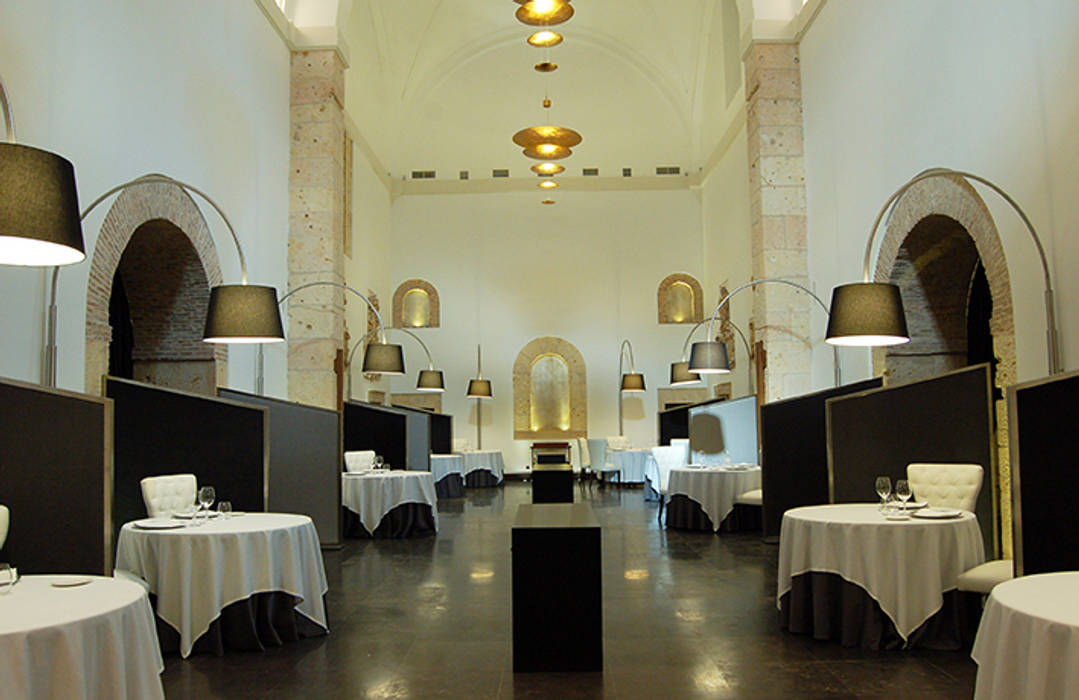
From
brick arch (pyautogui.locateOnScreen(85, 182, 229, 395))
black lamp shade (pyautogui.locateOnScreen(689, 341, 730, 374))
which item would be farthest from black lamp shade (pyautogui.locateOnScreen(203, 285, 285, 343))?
black lamp shade (pyautogui.locateOnScreen(689, 341, 730, 374))

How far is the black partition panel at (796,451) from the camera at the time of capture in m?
7.94

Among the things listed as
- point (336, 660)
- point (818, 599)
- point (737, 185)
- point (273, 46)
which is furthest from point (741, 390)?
point (336, 660)

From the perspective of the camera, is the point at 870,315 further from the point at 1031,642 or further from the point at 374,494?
the point at 374,494

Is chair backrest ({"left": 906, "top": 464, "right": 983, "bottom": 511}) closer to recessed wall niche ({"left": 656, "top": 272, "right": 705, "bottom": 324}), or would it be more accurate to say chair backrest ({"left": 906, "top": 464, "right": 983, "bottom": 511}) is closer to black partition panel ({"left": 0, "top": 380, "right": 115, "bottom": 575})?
A: black partition panel ({"left": 0, "top": 380, "right": 115, "bottom": 575})

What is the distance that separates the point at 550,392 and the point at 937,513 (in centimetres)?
1384

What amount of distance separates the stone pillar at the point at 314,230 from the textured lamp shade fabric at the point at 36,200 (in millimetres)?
7721

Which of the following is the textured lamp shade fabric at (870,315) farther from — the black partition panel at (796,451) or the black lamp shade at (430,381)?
the black lamp shade at (430,381)

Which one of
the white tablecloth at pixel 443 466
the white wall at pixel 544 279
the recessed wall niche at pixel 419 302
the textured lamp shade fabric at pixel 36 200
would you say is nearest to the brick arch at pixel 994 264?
the textured lamp shade fabric at pixel 36 200

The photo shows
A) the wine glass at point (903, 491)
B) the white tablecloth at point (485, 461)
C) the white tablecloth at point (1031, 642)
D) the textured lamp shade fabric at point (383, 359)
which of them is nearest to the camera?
the white tablecloth at point (1031, 642)

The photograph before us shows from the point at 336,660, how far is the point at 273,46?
8.24 metres

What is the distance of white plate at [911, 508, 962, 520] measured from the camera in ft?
15.4

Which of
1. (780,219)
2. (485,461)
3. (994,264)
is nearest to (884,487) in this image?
(994,264)

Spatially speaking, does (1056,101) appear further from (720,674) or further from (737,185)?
(737,185)

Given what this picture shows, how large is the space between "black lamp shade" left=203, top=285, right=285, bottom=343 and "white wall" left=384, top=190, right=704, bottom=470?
12.3m
